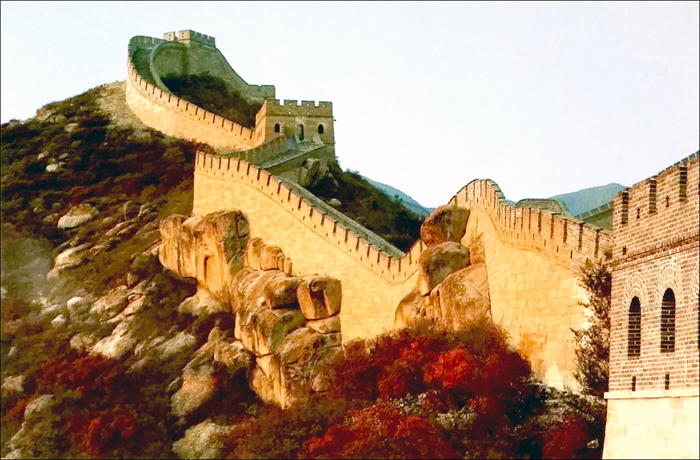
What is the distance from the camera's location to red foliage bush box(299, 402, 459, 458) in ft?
97.9

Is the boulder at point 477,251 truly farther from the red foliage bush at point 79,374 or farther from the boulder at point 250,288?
the red foliage bush at point 79,374

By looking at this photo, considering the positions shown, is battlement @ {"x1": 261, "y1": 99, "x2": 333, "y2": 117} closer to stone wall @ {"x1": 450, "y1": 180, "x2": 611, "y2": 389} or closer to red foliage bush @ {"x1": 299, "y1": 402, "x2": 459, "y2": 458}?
stone wall @ {"x1": 450, "y1": 180, "x2": 611, "y2": 389}

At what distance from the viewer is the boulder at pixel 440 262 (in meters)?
36.0

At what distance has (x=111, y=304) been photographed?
4697 centimetres

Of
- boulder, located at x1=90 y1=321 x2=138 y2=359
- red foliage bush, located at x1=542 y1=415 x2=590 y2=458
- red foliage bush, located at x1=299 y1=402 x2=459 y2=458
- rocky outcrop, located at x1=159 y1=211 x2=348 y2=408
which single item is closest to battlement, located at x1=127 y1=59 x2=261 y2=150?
rocky outcrop, located at x1=159 y1=211 x2=348 y2=408

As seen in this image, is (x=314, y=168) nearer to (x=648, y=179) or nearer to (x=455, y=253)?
(x=455, y=253)

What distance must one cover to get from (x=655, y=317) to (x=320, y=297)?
19.1 metres

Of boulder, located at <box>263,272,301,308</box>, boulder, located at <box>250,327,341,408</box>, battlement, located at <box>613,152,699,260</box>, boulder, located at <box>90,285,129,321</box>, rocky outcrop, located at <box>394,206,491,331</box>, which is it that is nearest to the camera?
battlement, located at <box>613,152,699,260</box>

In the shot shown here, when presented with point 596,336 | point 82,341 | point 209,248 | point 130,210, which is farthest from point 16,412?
point 596,336

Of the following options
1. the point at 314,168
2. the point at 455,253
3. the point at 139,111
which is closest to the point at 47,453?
the point at 455,253

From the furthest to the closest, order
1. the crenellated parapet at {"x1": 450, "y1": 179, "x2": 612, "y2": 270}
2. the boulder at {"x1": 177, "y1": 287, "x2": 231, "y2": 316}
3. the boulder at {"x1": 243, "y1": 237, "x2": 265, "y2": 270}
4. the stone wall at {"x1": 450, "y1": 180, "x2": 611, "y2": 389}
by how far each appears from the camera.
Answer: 1. the boulder at {"x1": 177, "y1": 287, "x2": 231, "y2": 316}
2. the boulder at {"x1": 243, "y1": 237, "x2": 265, "y2": 270}
3. the stone wall at {"x1": 450, "y1": 180, "x2": 611, "y2": 389}
4. the crenellated parapet at {"x1": 450, "y1": 179, "x2": 612, "y2": 270}

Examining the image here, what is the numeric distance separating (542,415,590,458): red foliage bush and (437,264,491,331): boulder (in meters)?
6.50

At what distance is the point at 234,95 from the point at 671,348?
164ft

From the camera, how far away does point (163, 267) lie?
158 ft
